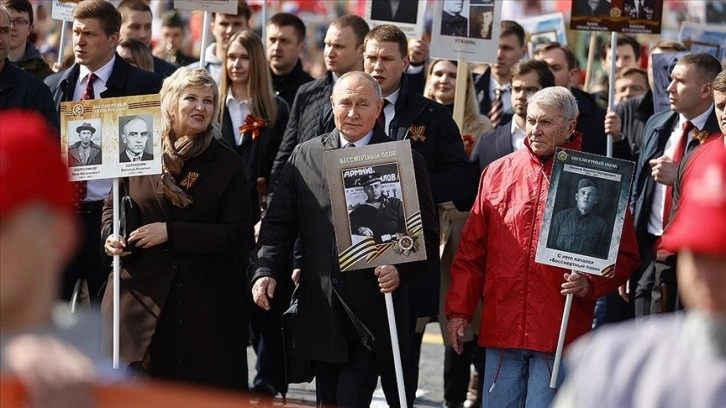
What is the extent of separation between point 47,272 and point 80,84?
236 inches

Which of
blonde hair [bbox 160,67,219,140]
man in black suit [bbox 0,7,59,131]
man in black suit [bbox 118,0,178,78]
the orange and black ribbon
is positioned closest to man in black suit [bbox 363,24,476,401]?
the orange and black ribbon

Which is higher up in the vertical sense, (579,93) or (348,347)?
(579,93)

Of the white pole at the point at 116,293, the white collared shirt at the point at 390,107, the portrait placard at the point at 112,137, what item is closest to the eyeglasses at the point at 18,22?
the portrait placard at the point at 112,137

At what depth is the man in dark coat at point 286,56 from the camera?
1052 centimetres

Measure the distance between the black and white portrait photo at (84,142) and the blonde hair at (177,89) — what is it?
0.35 meters

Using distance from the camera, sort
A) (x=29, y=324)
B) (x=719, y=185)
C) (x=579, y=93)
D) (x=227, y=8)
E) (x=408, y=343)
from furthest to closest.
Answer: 1. (x=227, y=8)
2. (x=579, y=93)
3. (x=408, y=343)
4. (x=719, y=185)
5. (x=29, y=324)

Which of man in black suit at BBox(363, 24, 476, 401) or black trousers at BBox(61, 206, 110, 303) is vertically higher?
man in black suit at BBox(363, 24, 476, 401)

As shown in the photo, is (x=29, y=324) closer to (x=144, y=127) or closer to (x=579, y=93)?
(x=144, y=127)

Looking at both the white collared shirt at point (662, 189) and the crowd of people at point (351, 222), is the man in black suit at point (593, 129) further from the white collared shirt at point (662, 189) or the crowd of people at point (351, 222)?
the white collared shirt at point (662, 189)

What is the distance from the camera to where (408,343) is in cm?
746

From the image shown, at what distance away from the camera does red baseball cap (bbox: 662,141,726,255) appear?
3115mm

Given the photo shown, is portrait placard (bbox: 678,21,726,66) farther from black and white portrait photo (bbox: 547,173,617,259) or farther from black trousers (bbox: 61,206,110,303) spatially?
black trousers (bbox: 61,206,110,303)

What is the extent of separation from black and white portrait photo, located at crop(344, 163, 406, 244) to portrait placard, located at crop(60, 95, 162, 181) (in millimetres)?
1038

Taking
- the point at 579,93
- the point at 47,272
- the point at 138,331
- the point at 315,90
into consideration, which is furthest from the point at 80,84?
the point at 47,272
